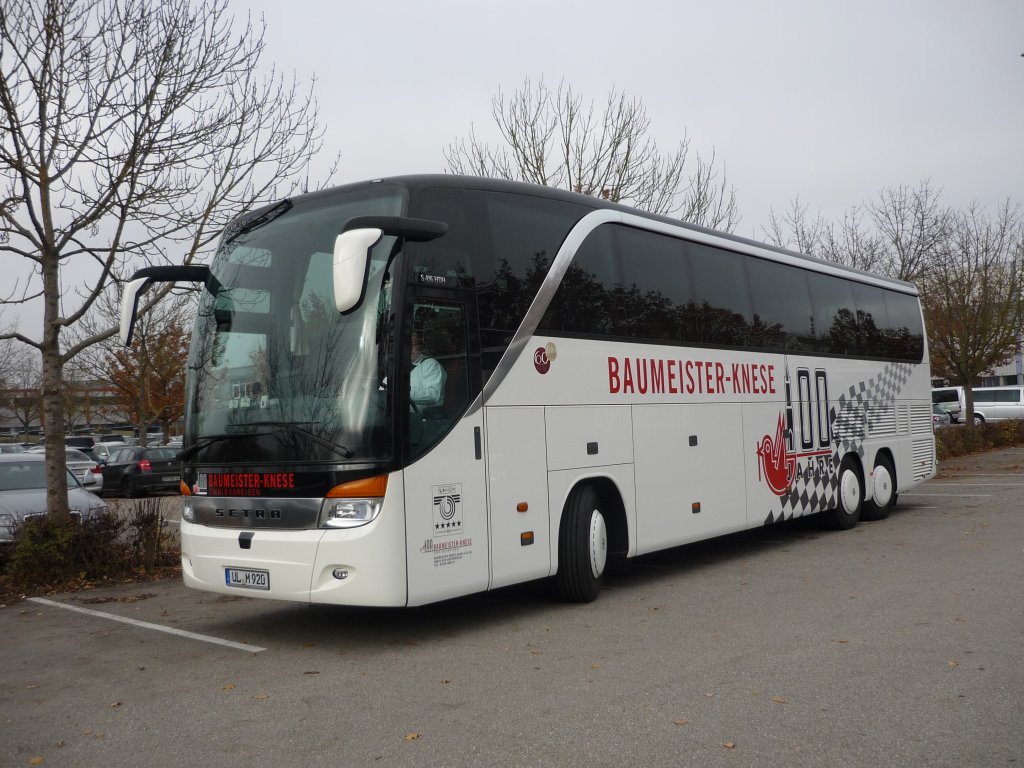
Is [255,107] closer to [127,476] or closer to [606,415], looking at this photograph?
[606,415]

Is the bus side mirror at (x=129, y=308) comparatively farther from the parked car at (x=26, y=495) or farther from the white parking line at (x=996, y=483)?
the white parking line at (x=996, y=483)

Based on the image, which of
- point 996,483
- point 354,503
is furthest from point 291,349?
point 996,483

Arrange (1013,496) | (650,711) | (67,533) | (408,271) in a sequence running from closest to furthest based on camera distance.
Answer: (650,711) < (408,271) < (67,533) < (1013,496)

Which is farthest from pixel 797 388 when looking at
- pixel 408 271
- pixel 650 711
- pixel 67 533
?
pixel 67 533

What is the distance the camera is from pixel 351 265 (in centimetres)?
648

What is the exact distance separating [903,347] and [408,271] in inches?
433

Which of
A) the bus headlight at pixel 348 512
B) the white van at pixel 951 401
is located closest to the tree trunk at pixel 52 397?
the bus headlight at pixel 348 512

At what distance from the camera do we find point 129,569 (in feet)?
37.6

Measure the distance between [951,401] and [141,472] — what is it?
40.7 meters

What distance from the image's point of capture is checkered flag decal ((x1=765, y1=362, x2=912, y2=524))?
12531 millimetres

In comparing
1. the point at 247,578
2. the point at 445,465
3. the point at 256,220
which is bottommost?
the point at 247,578

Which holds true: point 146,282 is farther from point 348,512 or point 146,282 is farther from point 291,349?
point 348,512

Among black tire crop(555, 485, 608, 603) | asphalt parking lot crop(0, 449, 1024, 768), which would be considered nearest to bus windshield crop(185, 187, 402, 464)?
asphalt parking lot crop(0, 449, 1024, 768)

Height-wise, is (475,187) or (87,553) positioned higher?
(475,187)
